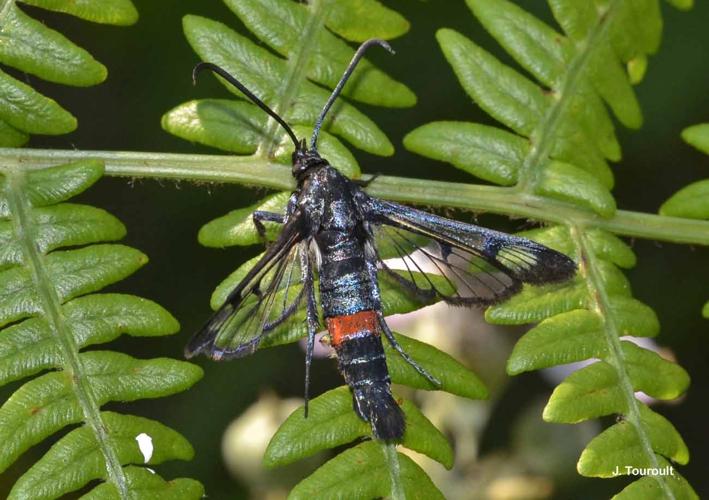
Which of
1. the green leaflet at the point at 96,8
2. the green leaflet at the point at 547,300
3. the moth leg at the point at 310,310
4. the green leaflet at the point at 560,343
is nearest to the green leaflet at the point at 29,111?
the green leaflet at the point at 96,8

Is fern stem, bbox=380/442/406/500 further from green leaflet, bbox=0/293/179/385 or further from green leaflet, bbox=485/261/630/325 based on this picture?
green leaflet, bbox=0/293/179/385

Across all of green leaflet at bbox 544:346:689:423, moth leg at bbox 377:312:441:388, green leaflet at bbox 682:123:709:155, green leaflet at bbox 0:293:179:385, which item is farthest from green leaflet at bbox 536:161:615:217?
green leaflet at bbox 0:293:179:385

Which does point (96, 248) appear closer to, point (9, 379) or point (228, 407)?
point (9, 379)

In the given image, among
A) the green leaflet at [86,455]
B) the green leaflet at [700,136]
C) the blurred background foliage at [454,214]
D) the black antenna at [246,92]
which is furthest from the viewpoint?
the blurred background foliage at [454,214]

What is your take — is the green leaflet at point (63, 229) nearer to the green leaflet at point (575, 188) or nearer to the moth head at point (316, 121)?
the moth head at point (316, 121)

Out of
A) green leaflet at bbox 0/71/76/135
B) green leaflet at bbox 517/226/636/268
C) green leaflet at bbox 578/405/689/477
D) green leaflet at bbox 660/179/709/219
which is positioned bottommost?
green leaflet at bbox 578/405/689/477

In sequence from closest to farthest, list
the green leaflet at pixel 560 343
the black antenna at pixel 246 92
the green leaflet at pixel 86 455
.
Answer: the green leaflet at pixel 86 455 → the green leaflet at pixel 560 343 → the black antenna at pixel 246 92

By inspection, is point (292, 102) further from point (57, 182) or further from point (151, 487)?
point (151, 487)
